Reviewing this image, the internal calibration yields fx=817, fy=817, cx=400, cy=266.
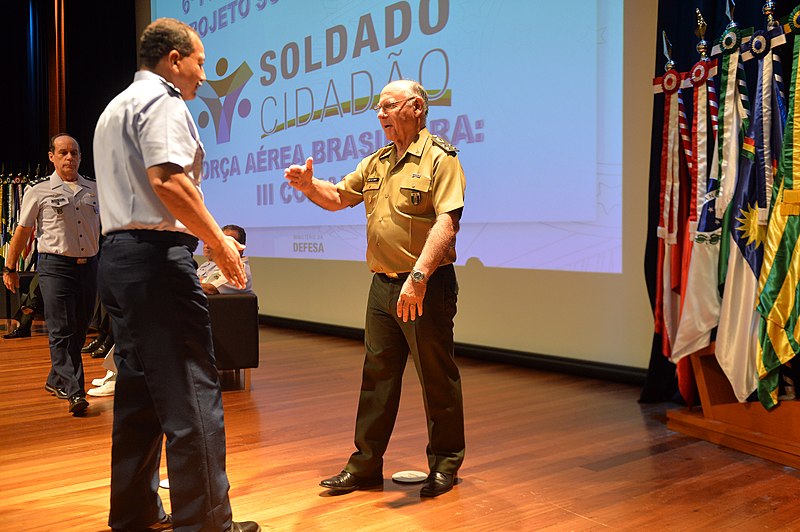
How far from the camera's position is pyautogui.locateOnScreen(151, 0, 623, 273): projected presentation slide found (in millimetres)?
5180

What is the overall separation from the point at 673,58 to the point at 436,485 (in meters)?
2.73

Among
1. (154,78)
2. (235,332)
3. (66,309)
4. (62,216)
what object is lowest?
(235,332)

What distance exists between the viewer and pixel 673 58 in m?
4.39

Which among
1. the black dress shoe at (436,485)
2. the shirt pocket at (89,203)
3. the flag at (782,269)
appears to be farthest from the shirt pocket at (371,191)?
the shirt pocket at (89,203)

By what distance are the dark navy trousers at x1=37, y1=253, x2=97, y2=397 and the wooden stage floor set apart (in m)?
0.24

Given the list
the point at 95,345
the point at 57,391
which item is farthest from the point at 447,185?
the point at 95,345

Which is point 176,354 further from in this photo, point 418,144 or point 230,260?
point 418,144

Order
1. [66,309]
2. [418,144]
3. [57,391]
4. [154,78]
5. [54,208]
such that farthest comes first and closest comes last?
[57,391], [54,208], [66,309], [418,144], [154,78]

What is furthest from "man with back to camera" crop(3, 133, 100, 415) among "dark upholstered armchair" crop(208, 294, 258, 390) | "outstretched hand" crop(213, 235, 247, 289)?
"outstretched hand" crop(213, 235, 247, 289)

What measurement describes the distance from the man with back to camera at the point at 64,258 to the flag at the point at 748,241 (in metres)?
3.29

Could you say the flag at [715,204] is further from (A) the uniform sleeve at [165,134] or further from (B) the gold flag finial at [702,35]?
(A) the uniform sleeve at [165,134]

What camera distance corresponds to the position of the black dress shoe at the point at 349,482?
118 inches

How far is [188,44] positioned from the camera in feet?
7.68

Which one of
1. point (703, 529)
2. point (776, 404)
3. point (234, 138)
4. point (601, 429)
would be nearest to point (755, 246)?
point (776, 404)
